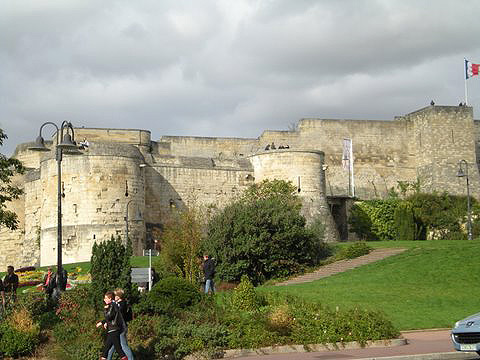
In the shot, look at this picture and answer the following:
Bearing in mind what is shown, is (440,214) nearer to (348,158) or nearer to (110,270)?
(348,158)

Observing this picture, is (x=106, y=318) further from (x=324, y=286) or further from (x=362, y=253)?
(x=362, y=253)

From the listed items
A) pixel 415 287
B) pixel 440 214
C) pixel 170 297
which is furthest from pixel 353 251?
pixel 440 214

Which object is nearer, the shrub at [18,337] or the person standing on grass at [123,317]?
the person standing on grass at [123,317]

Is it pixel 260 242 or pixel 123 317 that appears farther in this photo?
pixel 260 242

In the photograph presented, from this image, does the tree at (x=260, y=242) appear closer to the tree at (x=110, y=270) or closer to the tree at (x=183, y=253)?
the tree at (x=183, y=253)

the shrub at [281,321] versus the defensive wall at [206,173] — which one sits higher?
the defensive wall at [206,173]

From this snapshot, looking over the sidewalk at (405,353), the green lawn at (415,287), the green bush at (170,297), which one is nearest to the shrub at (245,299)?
the green bush at (170,297)

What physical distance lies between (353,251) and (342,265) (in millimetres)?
2227

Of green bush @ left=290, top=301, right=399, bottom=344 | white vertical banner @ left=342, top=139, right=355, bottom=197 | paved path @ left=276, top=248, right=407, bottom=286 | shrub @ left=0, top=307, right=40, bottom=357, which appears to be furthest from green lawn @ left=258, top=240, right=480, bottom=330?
white vertical banner @ left=342, top=139, right=355, bottom=197

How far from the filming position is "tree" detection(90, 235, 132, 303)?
18.3 meters

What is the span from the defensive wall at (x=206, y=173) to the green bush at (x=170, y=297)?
86.5 ft

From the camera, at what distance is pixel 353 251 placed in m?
37.2

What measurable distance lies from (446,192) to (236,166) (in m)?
18.1

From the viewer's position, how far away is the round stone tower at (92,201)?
47500 mm
